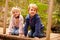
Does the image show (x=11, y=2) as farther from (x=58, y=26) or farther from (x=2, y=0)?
(x=58, y=26)

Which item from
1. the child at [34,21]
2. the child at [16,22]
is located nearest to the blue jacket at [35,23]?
the child at [34,21]

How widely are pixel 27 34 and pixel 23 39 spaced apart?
0.27m

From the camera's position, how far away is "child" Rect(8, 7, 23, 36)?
3771 mm

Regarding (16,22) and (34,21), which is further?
(16,22)

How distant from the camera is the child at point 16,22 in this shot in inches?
148

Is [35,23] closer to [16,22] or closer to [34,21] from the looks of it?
[34,21]

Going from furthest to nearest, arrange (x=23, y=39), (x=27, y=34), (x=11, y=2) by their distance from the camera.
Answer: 1. (x=11, y=2)
2. (x=27, y=34)
3. (x=23, y=39)

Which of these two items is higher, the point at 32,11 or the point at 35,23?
the point at 32,11

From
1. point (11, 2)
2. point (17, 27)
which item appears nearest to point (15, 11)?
point (17, 27)

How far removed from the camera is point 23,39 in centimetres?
354

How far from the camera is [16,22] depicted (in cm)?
392

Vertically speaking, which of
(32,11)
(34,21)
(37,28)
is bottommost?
(37,28)

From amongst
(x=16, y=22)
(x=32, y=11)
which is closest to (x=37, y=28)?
(x=32, y=11)

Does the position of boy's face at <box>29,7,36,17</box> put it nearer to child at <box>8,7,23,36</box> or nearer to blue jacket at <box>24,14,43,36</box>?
blue jacket at <box>24,14,43,36</box>
